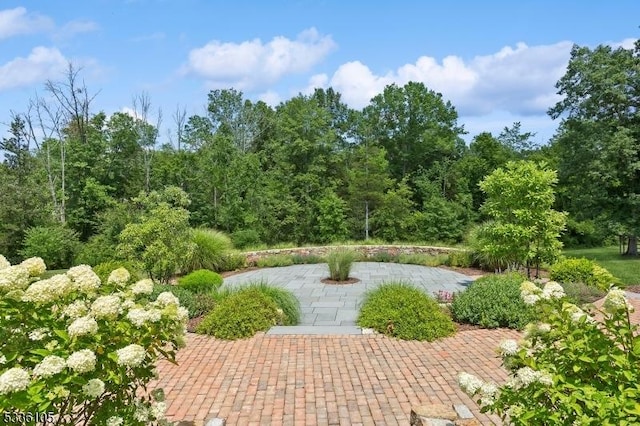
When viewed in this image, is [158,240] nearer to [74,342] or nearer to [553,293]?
[74,342]

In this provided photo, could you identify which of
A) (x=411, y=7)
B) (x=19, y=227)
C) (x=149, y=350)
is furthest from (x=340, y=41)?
(x=19, y=227)

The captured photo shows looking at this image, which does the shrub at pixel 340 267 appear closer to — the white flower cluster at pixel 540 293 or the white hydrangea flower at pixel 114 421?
the white flower cluster at pixel 540 293

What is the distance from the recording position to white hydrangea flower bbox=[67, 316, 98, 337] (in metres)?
1.96

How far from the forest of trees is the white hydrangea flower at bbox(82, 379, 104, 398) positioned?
521 inches

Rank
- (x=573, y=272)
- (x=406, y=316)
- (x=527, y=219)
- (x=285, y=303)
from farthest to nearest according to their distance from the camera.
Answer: (x=573, y=272) < (x=527, y=219) < (x=285, y=303) < (x=406, y=316)

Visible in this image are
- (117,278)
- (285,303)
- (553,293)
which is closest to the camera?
(553,293)

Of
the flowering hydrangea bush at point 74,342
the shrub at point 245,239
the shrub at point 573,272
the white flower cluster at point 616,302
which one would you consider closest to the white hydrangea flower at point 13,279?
the flowering hydrangea bush at point 74,342

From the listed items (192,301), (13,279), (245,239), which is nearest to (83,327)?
(13,279)

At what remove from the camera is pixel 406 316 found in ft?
19.4

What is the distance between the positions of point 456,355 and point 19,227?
1659 centimetres

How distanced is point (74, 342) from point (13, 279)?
18.1 inches

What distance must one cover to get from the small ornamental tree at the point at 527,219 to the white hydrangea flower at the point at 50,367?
8.48 m

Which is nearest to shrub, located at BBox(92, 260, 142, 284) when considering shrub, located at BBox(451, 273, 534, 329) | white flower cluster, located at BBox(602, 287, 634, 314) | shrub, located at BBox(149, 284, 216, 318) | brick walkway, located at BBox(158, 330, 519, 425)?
shrub, located at BBox(149, 284, 216, 318)

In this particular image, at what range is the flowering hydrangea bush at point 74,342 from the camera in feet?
5.95
